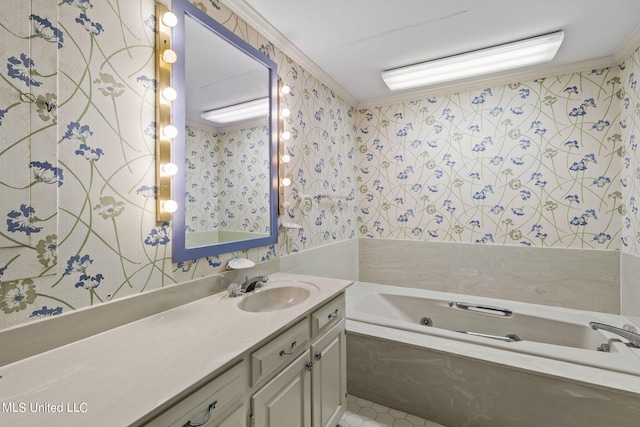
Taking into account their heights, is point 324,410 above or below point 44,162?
below

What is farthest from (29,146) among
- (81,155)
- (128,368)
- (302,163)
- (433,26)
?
(433,26)

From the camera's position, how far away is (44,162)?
2.81ft

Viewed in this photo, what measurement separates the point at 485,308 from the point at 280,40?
2553mm

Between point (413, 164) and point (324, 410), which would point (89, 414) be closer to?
point (324, 410)

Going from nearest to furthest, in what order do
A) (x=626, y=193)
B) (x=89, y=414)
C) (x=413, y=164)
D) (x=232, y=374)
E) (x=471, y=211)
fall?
1. (x=89, y=414)
2. (x=232, y=374)
3. (x=626, y=193)
4. (x=471, y=211)
5. (x=413, y=164)

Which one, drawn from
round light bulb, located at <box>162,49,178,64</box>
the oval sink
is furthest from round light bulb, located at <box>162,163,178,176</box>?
the oval sink

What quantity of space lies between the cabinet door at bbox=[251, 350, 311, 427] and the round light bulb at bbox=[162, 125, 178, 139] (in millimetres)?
1058

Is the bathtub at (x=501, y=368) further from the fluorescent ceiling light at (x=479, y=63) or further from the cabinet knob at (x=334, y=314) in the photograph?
the fluorescent ceiling light at (x=479, y=63)

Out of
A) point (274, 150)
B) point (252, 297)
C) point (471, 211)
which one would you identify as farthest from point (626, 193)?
point (252, 297)

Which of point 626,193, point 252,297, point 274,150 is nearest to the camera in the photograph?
point 252,297

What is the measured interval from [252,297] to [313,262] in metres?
0.84

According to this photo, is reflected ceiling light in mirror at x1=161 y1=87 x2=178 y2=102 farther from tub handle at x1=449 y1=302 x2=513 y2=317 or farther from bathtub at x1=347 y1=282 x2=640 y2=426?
tub handle at x1=449 y1=302 x2=513 y2=317

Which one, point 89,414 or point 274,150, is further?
point 274,150

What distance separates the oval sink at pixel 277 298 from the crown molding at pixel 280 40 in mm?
1524
